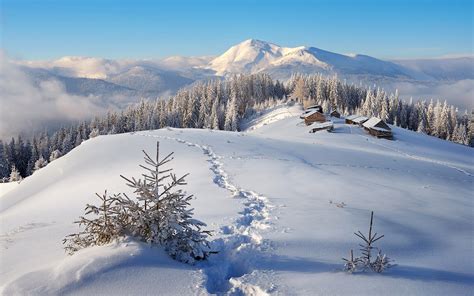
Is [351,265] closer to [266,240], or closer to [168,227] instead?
[266,240]

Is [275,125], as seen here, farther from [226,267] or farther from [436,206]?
[226,267]

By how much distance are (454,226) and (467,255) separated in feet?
11.3

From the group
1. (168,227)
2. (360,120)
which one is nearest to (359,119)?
(360,120)

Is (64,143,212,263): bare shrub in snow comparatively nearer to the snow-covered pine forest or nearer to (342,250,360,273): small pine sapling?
(342,250,360,273): small pine sapling

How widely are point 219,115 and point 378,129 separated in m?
50.7

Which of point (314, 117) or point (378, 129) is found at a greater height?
point (314, 117)

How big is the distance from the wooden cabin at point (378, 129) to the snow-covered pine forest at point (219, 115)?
33.9 meters

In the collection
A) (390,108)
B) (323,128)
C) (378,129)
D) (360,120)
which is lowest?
(323,128)

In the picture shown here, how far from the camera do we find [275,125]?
8362 centimetres

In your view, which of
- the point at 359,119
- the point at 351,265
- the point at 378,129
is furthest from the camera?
the point at 359,119

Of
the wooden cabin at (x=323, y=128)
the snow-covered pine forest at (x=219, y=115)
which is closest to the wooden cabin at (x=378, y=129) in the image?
the wooden cabin at (x=323, y=128)

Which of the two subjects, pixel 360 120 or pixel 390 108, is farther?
pixel 390 108

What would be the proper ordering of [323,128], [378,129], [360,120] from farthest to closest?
[360,120], [323,128], [378,129]

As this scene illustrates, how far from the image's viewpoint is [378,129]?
6550 centimetres
